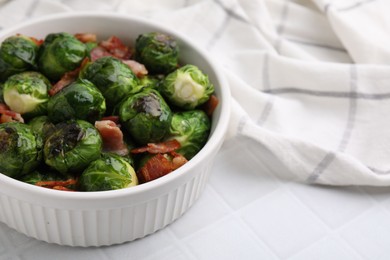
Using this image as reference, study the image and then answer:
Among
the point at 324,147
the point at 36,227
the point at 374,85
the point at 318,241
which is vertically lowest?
the point at 36,227

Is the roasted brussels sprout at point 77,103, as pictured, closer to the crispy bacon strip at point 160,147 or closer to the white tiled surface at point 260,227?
the crispy bacon strip at point 160,147

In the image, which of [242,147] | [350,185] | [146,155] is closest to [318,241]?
[350,185]

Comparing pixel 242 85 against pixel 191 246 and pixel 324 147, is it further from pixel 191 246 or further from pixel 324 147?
pixel 191 246

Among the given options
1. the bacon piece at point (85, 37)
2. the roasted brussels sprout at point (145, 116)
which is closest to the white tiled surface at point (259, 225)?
the roasted brussels sprout at point (145, 116)

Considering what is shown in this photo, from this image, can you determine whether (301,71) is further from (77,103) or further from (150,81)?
(77,103)

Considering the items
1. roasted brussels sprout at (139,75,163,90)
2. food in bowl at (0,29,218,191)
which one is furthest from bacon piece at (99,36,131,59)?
roasted brussels sprout at (139,75,163,90)

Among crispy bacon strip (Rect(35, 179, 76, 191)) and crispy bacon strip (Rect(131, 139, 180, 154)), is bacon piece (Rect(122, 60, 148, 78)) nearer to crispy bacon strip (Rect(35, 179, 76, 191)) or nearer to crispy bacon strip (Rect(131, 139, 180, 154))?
crispy bacon strip (Rect(131, 139, 180, 154))

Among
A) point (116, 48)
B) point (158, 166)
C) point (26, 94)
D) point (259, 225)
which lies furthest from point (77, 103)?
point (259, 225)
